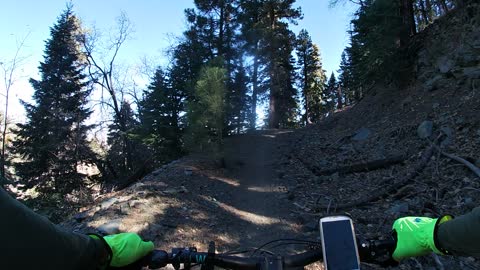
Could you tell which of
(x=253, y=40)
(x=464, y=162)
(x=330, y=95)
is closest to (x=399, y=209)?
(x=464, y=162)

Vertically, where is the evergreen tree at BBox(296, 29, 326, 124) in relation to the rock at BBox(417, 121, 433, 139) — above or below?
above

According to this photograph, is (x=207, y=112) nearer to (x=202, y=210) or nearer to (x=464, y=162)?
(x=202, y=210)

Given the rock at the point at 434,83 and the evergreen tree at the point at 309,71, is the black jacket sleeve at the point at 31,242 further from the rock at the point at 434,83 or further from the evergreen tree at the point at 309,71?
the evergreen tree at the point at 309,71

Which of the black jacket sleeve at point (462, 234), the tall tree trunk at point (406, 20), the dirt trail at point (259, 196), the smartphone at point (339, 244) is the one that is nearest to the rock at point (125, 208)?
the dirt trail at point (259, 196)

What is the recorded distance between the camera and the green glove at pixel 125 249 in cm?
219

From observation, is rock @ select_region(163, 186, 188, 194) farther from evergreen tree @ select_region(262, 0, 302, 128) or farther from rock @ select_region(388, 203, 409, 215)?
evergreen tree @ select_region(262, 0, 302, 128)

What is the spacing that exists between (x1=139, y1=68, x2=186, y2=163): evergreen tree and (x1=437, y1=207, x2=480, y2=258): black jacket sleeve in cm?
1624

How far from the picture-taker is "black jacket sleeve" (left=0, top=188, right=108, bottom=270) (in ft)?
4.35

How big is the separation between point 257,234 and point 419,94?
1064 centimetres

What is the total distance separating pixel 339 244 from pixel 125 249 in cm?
148

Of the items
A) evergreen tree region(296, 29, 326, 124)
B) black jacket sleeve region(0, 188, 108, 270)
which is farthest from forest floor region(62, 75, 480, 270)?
evergreen tree region(296, 29, 326, 124)

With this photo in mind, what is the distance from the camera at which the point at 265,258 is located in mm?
2148

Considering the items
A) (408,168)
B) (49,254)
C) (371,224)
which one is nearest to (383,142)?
(408,168)

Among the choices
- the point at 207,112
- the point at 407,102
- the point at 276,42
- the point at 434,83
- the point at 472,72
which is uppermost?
the point at 276,42
